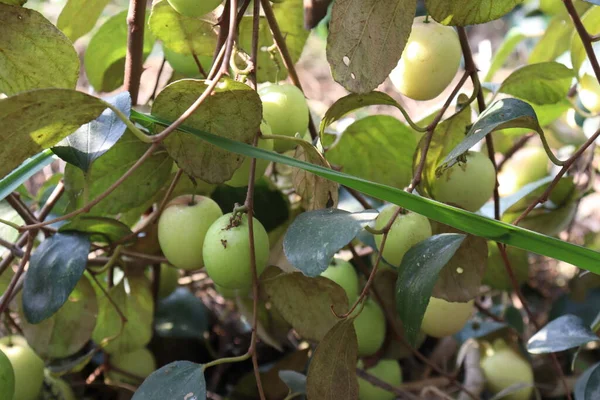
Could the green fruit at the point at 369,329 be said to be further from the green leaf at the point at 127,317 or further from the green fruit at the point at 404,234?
the green leaf at the point at 127,317

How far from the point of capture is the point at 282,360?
855mm

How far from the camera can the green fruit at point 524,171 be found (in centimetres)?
95

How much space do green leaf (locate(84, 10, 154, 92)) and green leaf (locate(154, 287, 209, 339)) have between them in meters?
0.28

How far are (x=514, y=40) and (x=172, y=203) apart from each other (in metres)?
0.60

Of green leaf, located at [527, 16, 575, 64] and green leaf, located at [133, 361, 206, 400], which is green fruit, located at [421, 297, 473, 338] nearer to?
green leaf, located at [133, 361, 206, 400]

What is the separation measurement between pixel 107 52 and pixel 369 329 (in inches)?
16.5

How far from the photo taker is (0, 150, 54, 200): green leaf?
53 centimetres

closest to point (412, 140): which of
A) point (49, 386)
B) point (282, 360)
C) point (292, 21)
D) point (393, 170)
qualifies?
point (393, 170)

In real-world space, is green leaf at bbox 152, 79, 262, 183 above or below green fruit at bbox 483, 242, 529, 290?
above

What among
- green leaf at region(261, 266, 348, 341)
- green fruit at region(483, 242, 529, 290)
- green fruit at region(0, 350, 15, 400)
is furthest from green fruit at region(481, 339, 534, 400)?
green fruit at region(0, 350, 15, 400)

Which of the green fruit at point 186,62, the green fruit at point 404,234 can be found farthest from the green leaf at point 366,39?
the green fruit at point 186,62

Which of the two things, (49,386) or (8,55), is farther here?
(49,386)

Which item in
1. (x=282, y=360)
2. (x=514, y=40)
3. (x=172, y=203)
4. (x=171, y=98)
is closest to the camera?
(x=171, y=98)

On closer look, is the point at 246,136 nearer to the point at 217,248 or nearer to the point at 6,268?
the point at 217,248
